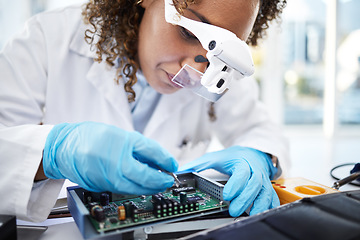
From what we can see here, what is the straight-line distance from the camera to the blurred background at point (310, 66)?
9.83 feet

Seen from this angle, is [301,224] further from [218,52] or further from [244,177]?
[218,52]

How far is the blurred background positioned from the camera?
2996 mm

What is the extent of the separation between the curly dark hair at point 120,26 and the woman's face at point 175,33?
62mm

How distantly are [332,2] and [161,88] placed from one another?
275cm

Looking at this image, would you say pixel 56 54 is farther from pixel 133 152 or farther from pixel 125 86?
pixel 133 152

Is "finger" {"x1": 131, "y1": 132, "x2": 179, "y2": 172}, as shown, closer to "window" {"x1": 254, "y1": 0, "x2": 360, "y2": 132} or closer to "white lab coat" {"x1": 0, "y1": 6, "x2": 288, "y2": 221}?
"white lab coat" {"x1": 0, "y1": 6, "x2": 288, "y2": 221}

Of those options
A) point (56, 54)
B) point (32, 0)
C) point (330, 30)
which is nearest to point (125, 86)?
point (56, 54)

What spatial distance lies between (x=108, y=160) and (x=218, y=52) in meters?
0.43

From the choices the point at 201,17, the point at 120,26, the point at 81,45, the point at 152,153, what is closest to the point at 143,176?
the point at 152,153

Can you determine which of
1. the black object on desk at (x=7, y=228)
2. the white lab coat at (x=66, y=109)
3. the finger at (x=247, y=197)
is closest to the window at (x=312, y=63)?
the white lab coat at (x=66, y=109)

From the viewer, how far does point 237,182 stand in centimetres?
83

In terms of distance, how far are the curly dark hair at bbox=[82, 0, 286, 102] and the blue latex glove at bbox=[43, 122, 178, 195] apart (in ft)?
1.67

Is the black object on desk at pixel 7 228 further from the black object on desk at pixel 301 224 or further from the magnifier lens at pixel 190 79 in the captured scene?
the magnifier lens at pixel 190 79

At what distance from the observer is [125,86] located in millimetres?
1244
